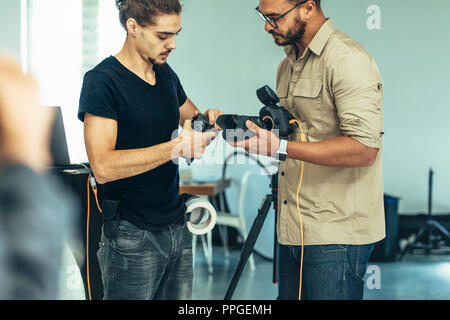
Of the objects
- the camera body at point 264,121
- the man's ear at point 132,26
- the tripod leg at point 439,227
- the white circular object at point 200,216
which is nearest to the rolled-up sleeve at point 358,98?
the camera body at point 264,121

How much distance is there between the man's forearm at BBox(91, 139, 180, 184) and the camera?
1235mm

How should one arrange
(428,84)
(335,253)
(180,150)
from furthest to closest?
(428,84), (335,253), (180,150)

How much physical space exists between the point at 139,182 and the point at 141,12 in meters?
0.48

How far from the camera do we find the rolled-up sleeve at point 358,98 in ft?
4.37

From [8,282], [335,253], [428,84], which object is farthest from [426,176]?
[8,282]

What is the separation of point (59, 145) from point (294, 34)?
1.25 meters

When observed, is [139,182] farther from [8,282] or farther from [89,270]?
[8,282]

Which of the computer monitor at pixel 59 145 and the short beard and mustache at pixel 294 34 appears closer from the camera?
the short beard and mustache at pixel 294 34

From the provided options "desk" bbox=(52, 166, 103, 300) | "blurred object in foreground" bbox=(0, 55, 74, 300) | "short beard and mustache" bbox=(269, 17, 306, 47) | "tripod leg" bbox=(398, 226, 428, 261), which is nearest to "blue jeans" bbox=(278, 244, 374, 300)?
"short beard and mustache" bbox=(269, 17, 306, 47)

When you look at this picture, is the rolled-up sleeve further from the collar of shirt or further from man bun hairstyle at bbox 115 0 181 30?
man bun hairstyle at bbox 115 0 181 30

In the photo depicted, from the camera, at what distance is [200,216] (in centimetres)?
152

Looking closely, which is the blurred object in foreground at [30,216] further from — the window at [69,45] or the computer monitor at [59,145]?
the window at [69,45]

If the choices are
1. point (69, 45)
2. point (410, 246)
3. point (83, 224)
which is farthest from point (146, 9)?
point (410, 246)
